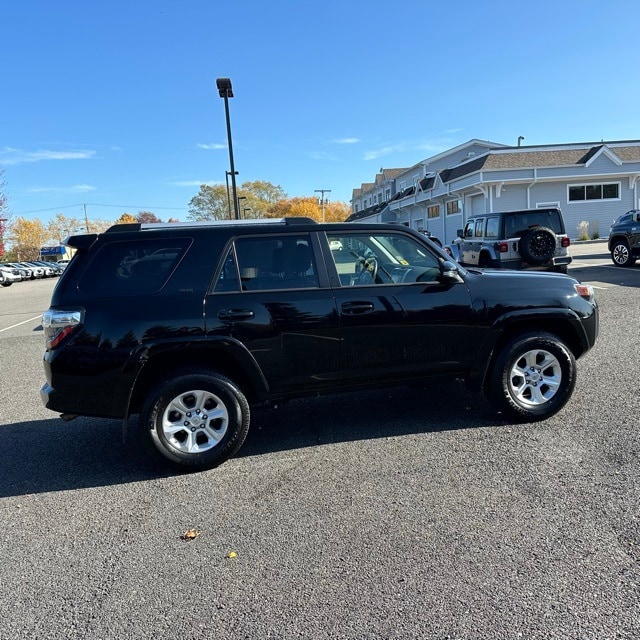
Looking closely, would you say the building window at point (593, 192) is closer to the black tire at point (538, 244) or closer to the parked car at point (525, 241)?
the parked car at point (525, 241)

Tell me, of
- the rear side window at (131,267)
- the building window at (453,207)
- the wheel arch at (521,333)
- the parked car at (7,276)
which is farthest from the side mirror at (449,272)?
the parked car at (7,276)

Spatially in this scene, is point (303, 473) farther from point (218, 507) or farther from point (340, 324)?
point (340, 324)

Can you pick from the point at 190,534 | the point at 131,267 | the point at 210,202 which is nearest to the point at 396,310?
the point at 131,267

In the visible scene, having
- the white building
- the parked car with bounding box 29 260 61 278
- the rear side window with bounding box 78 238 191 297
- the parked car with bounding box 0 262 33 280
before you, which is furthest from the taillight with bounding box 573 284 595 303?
the parked car with bounding box 29 260 61 278

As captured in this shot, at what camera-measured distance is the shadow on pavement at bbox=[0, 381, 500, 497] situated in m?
4.01

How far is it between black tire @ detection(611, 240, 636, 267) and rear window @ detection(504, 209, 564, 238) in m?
4.28

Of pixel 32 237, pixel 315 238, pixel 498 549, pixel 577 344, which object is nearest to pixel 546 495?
pixel 498 549

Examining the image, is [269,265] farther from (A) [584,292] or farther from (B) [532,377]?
(A) [584,292]

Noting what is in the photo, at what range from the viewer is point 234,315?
13.0 ft

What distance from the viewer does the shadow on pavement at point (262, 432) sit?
4.01 metres

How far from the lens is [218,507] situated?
343cm

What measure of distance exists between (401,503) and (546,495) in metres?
0.93

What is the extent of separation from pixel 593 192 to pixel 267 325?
33978 millimetres

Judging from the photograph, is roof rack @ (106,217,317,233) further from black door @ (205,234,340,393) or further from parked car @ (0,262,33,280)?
parked car @ (0,262,33,280)
